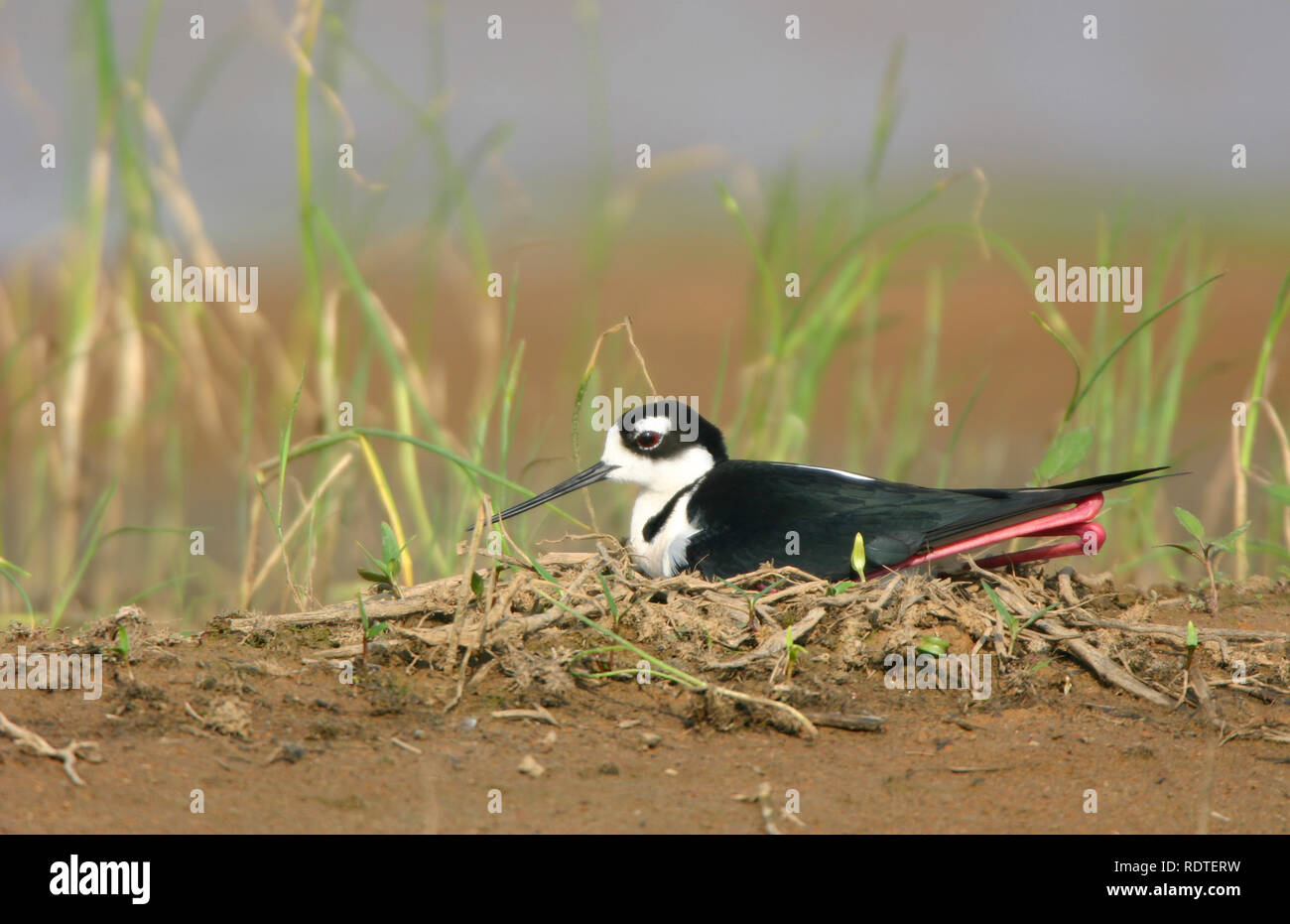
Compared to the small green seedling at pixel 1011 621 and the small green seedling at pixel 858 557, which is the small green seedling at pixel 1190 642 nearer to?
the small green seedling at pixel 1011 621

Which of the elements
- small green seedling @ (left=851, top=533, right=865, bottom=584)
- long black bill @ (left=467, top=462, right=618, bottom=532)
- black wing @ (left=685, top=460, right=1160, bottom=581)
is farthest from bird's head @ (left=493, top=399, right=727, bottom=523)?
small green seedling @ (left=851, top=533, right=865, bottom=584)

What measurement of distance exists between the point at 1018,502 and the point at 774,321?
140 centimetres

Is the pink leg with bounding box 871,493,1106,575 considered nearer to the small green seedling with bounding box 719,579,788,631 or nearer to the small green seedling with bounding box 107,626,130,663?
the small green seedling with bounding box 719,579,788,631

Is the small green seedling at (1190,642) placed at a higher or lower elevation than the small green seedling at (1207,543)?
lower

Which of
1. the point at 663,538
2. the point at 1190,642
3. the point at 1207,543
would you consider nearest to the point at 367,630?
the point at 663,538

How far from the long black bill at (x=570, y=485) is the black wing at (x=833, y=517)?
0.61m

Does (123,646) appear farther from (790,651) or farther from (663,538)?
(663,538)

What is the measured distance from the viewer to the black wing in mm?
4043

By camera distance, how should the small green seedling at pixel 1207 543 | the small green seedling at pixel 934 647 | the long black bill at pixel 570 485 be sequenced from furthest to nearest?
the long black bill at pixel 570 485 → the small green seedling at pixel 1207 543 → the small green seedling at pixel 934 647

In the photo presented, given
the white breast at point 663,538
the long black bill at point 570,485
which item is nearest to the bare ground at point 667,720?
the white breast at point 663,538

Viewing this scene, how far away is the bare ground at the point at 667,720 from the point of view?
2611 millimetres

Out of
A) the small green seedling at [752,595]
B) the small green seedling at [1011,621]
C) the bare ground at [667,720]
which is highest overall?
the small green seedling at [752,595]

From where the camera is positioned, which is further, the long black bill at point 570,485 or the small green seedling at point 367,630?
the long black bill at point 570,485

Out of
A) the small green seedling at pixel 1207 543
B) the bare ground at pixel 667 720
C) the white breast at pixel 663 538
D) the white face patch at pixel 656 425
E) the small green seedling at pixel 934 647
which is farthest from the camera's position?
the white face patch at pixel 656 425
